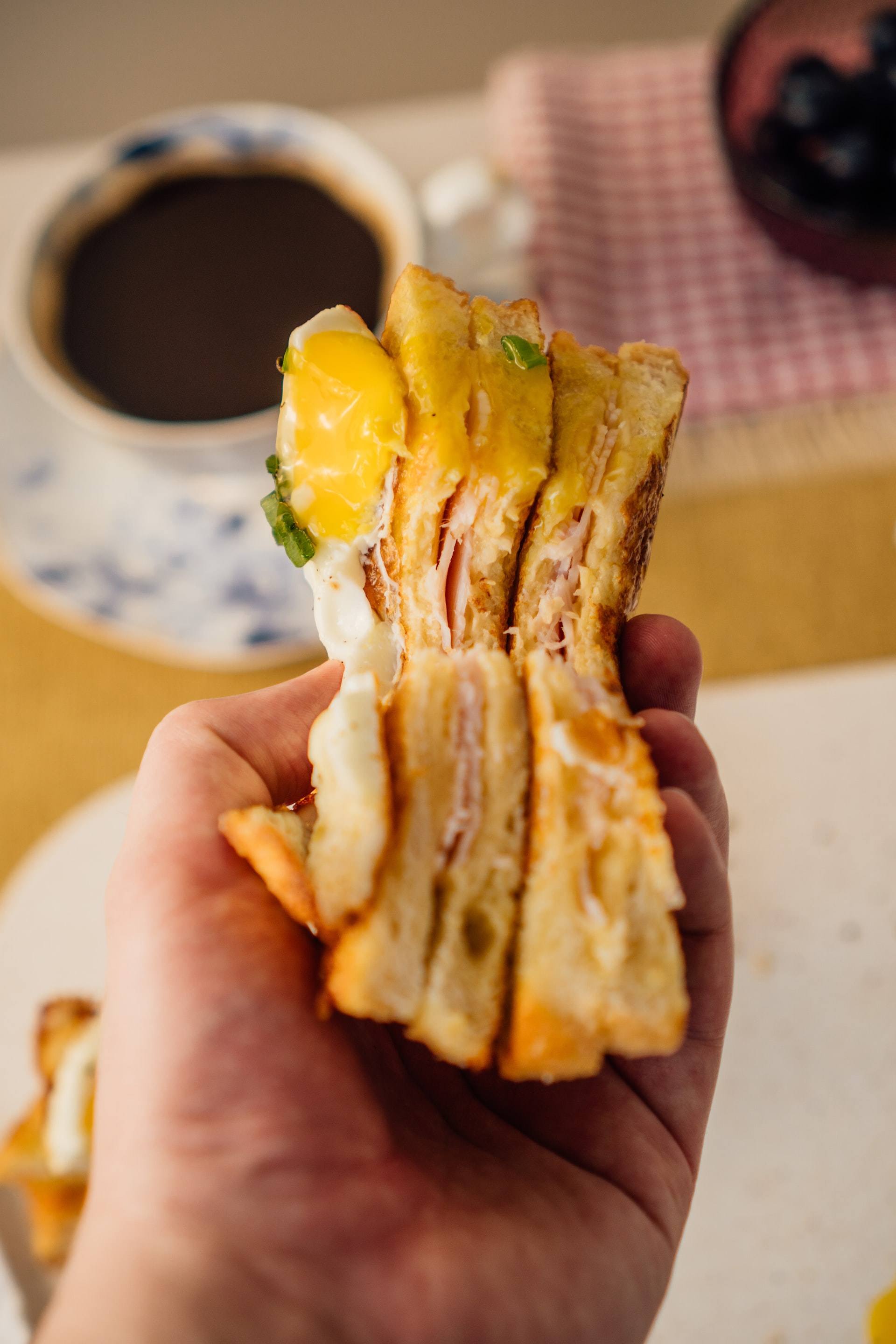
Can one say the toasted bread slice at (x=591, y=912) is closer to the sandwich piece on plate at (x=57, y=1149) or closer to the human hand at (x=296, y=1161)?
the human hand at (x=296, y=1161)

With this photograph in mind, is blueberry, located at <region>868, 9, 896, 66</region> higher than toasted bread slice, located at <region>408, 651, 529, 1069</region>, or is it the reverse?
blueberry, located at <region>868, 9, 896, 66</region>

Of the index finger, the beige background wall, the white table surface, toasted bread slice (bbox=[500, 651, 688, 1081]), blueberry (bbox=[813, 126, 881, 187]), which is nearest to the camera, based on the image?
toasted bread slice (bbox=[500, 651, 688, 1081])

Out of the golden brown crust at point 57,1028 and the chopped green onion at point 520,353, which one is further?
the golden brown crust at point 57,1028

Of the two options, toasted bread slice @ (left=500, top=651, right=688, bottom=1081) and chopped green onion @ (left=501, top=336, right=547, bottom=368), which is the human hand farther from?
chopped green onion @ (left=501, top=336, right=547, bottom=368)

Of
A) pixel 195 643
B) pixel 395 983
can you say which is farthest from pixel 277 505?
pixel 195 643

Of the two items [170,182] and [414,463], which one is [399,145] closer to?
[170,182]

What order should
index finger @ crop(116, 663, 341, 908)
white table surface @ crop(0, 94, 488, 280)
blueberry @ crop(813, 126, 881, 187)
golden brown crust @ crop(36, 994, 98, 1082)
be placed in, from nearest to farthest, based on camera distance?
index finger @ crop(116, 663, 341, 908) → golden brown crust @ crop(36, 994, 98, 1082) → blueberry @ crop(813, 126, 881, 187) → white table surface @ crop(0, 94, 488, 280)

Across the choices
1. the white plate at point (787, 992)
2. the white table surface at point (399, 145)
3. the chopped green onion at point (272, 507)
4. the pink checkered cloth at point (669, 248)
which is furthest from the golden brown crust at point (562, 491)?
the white table surface at point (399, 145)

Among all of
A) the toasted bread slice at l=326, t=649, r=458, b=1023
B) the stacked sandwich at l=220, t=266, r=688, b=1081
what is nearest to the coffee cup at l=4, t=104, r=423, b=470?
the stacked sandwich at l=220, t=266, r=688, b=1081
